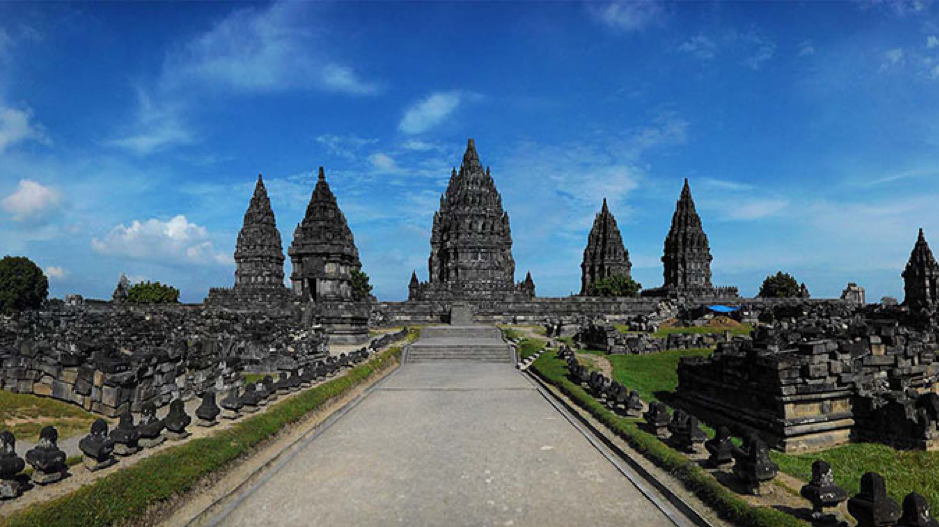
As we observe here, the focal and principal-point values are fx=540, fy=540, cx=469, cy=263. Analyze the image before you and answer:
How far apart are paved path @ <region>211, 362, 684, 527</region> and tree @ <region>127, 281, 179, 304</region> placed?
6503 centimetres

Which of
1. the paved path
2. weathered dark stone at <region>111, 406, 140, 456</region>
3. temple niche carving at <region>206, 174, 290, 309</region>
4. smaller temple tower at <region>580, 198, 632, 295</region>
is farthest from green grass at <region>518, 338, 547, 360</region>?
smaller temple tower at <region>580, 198, 632, 295</region>

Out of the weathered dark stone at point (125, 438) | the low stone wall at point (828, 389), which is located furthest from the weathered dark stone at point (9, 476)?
the low stone wall at point (828, 389)

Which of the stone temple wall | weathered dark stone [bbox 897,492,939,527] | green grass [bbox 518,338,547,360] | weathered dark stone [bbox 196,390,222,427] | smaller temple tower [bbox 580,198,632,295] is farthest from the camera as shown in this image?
smaller temple tower [bbox 580,198,632,295]

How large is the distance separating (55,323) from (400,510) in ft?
91.0

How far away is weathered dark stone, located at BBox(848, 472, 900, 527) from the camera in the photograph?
208 inches

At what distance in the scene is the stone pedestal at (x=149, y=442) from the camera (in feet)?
26.1

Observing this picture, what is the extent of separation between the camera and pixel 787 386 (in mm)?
10250

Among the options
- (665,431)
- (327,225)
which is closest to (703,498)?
(665,431)

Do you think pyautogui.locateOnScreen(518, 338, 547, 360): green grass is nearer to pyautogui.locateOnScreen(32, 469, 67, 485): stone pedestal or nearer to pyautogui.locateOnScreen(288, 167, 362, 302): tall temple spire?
pyautogui.locateOnScreen(288, 167, 362, 302): tall temple spire

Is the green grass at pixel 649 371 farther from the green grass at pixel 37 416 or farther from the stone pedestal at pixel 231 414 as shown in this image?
the green grass at pixel 37 416

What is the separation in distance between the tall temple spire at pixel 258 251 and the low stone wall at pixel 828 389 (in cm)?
5847

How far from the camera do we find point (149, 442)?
8031mm

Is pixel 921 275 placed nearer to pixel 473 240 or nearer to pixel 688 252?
pixel 688 252

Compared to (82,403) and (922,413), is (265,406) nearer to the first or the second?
(82,403)
